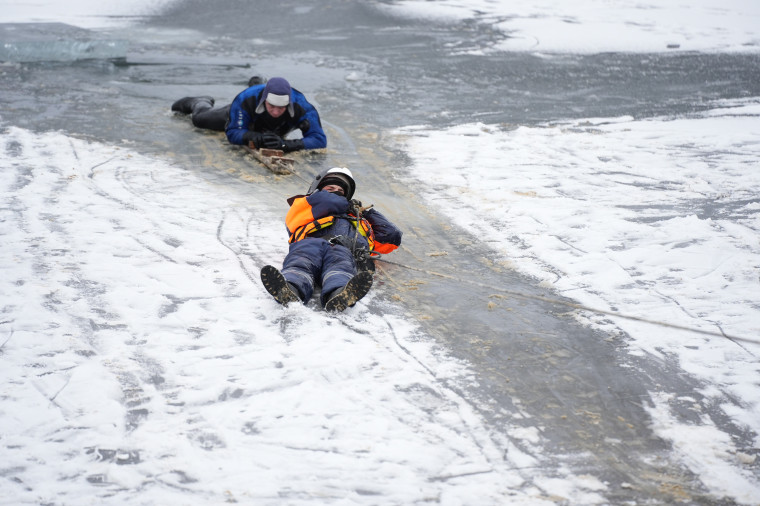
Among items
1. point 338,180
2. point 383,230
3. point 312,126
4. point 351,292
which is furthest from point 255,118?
point 351,292

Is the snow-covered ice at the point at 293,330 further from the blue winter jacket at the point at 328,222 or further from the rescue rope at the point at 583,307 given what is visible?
the blue winter jacket at the point at 328,222

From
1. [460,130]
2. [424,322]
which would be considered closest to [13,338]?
[424,322]

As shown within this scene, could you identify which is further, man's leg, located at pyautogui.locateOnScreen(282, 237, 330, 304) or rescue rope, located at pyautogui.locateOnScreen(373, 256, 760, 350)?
man's leg, located at pyautogui.locateOnScreen(282, 237, 330, 304)

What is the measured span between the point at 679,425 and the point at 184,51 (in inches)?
483

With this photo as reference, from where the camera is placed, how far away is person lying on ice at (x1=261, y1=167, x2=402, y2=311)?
4.45m

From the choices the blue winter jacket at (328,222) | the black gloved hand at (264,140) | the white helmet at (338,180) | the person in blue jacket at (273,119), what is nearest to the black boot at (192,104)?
the person in blue jacket at (273,119)

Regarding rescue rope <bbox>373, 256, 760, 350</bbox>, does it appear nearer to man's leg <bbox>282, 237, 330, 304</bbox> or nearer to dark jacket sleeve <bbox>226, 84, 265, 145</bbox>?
man's leg <bbox>282, 237, 330, 304</bbox>

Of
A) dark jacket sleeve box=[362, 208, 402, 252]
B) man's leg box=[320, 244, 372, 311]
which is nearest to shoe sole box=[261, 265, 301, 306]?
man's leg box=[320, 244, 372, 311]

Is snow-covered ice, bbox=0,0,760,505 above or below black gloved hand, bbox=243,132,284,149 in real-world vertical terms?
below

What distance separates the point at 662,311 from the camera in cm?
471

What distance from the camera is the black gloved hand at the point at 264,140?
802cm

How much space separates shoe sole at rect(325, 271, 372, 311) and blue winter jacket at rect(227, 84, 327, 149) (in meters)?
4.00

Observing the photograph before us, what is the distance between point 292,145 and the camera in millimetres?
8148

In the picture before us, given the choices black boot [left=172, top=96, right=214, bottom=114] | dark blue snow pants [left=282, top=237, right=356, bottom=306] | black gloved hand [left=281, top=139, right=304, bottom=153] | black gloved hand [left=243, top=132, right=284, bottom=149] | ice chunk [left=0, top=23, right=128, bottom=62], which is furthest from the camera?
ice chunk [left=0, top=23, right=128, bottom=62]
